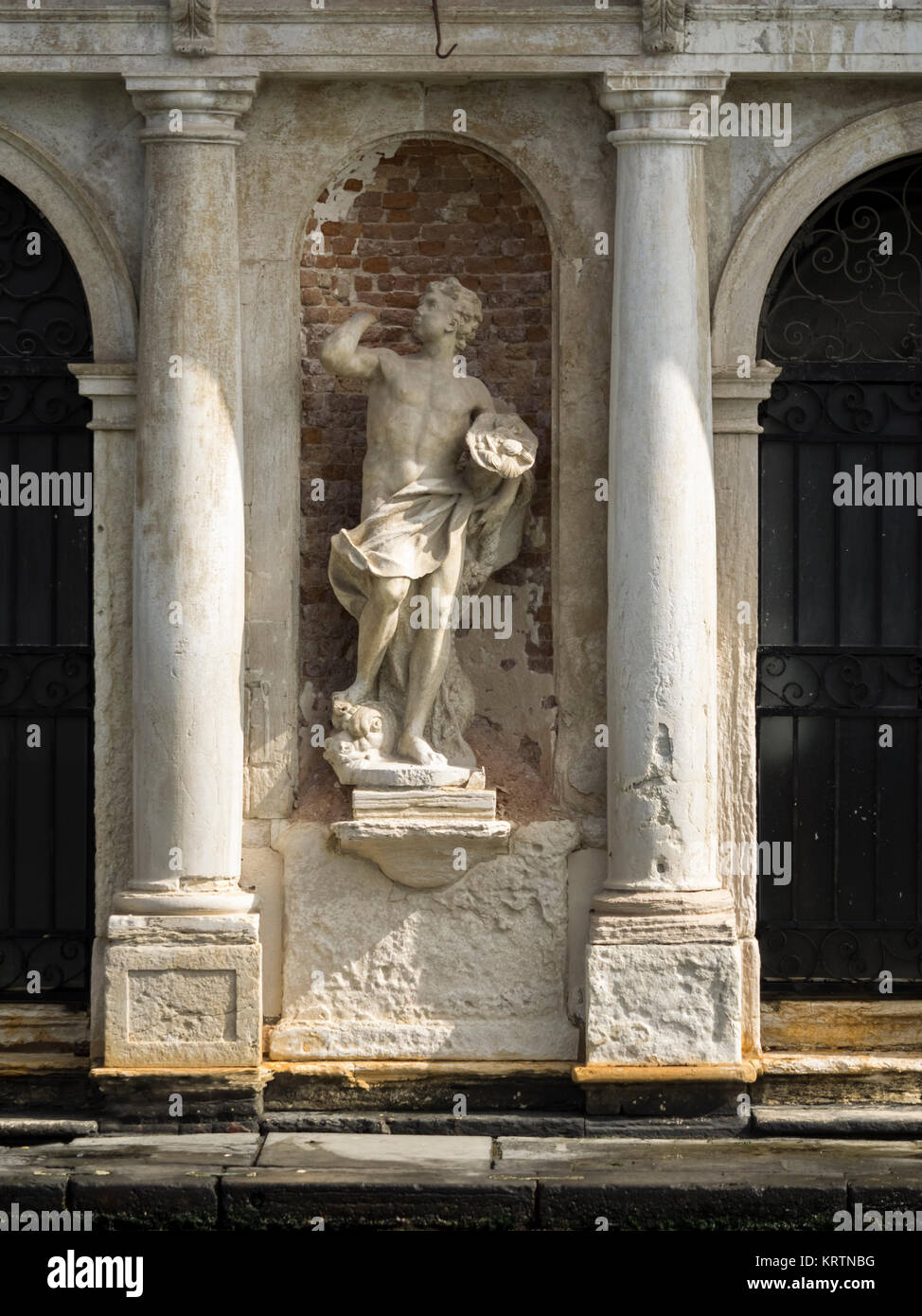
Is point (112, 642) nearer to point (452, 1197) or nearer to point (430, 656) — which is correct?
point (430, 656)

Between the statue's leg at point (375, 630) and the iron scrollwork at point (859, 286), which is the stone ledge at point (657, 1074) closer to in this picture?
the statue's leg at point (375, 630)

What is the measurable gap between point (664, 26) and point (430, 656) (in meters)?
2.84

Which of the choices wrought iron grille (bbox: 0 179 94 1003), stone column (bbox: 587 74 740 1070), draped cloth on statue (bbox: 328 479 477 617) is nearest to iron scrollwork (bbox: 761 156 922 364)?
stone column (bbox: 587 74 740 1070)

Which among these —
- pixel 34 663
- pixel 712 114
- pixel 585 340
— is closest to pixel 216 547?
pixel 34 663

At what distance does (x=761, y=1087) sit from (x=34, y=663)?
3764mm

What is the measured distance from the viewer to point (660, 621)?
8758 mm

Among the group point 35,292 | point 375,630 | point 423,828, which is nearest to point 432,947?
point 423,828

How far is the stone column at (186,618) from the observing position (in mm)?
8695

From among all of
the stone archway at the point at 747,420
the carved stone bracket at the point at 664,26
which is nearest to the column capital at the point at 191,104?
the carved stone bracket at the point at 664,26

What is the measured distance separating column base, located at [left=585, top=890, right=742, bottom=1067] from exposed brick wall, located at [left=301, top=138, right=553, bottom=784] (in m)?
1.33

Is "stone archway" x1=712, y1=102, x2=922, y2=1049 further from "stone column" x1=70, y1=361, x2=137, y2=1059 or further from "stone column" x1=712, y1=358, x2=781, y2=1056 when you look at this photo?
"stone column" x1=70, y1=361, x2=137, y2=1059

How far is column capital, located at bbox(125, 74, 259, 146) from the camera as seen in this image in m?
Result: 8.68

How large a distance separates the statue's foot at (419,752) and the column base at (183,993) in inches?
42.4
